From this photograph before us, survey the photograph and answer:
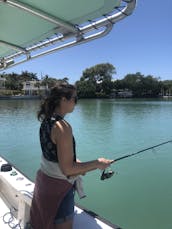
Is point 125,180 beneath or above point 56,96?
beneath

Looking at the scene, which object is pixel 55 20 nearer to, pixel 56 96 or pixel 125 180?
pixel 56 96

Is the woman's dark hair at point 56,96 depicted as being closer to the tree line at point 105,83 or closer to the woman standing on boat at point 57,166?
the woman standing on boat at point 57,166

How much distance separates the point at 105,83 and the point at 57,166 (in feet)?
208

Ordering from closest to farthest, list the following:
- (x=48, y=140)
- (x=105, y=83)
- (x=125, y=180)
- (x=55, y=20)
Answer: (x=48, y=140), (x=55, y=20), (x=125, y=180), (x=105, y=83)

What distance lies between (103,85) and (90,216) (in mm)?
63083

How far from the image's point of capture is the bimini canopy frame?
1764 millimetres

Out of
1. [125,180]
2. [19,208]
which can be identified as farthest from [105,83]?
[19,208]

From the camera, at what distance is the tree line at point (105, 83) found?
196 feet

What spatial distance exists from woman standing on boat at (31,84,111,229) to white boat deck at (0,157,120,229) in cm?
51

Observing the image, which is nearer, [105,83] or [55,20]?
[55,20]

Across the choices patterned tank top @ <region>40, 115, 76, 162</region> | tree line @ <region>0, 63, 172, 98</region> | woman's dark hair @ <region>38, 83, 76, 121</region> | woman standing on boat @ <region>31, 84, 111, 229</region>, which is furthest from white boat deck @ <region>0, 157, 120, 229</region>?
tree line @ <region>0, 63, 172, 98</region>

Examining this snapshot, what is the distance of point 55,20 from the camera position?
1.97m

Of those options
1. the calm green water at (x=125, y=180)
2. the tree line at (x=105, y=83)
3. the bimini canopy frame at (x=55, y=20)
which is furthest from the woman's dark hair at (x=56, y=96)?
the tree line at (x=105, y=83)

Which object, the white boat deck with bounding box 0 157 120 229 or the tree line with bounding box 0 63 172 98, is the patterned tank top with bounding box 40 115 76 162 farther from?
the tree line with bounding box 0 63 172 98
